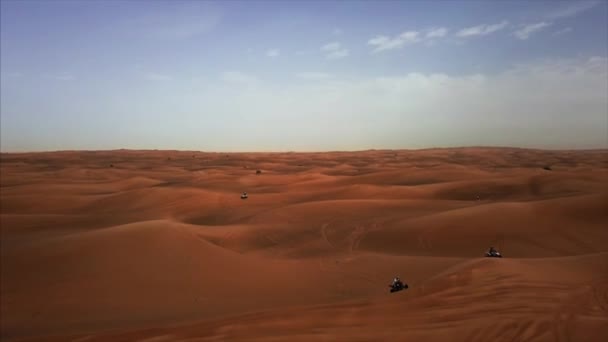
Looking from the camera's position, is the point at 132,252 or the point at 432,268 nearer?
the point at 432,268

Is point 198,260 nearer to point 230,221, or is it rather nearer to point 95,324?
point 95,324

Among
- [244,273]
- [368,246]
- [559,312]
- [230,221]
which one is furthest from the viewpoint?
[230,221]

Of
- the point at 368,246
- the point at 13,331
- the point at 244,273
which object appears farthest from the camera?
the point at 368,246

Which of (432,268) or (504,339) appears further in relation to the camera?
(432,268)

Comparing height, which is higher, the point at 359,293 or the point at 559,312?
the point at 559,312

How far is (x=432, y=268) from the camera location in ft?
28.6

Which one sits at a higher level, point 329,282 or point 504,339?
point 504,339

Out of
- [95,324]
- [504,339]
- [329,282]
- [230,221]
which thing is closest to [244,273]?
[329,282]

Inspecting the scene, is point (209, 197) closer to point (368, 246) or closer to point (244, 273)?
point (368, 246)

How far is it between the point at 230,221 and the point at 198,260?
769cm

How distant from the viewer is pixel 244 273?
360 inches

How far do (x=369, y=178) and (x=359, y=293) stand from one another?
23.2 meters

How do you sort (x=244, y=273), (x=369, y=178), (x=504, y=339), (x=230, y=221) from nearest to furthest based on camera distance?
(x=504, y=339) → (x=244, y=273) → (x=230, y=221) → (x=369, y=178)

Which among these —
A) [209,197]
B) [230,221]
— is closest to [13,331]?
[230,221]
